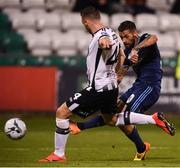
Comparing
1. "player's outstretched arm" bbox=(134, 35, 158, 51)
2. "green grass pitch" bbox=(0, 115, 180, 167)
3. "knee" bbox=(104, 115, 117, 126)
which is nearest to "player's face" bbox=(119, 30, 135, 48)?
"player's outstretched arm" bbox=(134, 35, 158, 51)

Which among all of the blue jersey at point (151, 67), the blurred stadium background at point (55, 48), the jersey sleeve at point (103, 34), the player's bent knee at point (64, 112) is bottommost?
the blurred stadium background at point (55, 48)

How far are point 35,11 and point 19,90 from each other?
391 cm

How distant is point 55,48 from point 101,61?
1093 cm

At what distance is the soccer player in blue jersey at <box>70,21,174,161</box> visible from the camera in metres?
10.3

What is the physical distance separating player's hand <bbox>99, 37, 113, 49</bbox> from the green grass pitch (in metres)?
1.44

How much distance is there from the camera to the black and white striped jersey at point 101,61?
9414 millimetres

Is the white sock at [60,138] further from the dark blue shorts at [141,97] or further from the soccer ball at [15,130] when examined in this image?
the dark blue shorts at [141,97]

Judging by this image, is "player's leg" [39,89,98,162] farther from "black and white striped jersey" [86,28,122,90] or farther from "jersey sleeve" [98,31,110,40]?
"jersey sleeve" [98,31,110,40]

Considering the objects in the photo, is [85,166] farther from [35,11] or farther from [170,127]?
[35,11]

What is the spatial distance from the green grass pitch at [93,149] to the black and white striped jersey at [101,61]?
3.44ft

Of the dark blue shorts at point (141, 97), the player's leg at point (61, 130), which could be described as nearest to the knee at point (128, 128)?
the dark blue shorts at point (141, 97)

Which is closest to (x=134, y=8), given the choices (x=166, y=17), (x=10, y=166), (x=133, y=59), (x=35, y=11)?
(x=166, y=17)

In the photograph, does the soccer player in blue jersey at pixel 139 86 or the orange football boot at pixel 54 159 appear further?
the soccer player in blue jersey at pixel 139 86

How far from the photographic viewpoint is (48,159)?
9.68 metres
